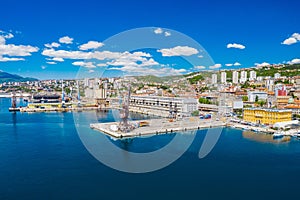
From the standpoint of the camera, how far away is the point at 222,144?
5.54 meters

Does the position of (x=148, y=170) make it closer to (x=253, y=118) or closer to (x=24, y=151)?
(x=24, y=151)

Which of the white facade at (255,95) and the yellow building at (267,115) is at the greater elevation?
the white facade at (255,95)

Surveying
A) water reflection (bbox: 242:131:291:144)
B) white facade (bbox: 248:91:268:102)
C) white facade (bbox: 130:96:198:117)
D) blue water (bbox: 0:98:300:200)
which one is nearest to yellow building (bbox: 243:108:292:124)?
water reflection (bbox: 242:131:291:144)

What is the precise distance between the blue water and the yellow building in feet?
6.28

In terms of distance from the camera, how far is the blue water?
10.2 ft

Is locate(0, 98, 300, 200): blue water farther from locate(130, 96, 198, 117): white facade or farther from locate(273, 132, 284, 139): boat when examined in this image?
locate(130, 96, 198, 117): white facade

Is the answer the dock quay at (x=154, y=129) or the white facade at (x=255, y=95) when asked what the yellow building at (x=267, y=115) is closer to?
the dock quay at (x=154, y=129)

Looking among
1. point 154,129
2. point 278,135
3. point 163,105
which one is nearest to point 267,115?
point 278,135

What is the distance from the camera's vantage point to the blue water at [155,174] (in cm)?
310

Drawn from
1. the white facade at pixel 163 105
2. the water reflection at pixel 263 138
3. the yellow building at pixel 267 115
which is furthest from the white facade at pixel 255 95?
the water reflection at pixel 263 138

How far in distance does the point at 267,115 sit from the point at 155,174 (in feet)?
17.0

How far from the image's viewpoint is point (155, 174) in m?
3.71

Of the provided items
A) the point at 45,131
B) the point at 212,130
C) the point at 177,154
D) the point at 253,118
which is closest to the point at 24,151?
the point at 45,131

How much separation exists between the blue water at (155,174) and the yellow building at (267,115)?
6.28 ft
